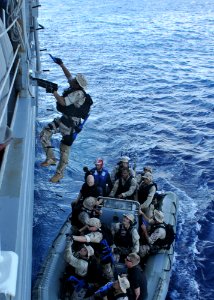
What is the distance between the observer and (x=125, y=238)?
820 cm

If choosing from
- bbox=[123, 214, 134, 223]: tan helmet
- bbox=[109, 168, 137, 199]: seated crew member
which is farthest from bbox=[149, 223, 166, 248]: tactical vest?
bbox=[109, 168, 137, 199]: seated crew member

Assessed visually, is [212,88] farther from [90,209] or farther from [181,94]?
[90,209]

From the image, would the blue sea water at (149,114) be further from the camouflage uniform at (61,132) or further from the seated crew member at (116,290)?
the seated crew member at (116,290)

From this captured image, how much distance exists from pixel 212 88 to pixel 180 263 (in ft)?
54.5

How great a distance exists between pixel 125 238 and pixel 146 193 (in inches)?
72.8

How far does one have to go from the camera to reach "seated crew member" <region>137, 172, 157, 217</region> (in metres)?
9.70

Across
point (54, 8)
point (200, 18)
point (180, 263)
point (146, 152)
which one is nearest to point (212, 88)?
point (146, 152)

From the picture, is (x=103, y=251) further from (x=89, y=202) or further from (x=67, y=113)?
(x=67, y=113)

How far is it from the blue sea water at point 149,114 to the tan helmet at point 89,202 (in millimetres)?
2624

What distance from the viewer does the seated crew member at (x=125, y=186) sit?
32.1 ft

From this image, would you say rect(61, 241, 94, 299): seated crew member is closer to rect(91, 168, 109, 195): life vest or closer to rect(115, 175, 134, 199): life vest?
rect(91, 168, 109, 195): life vest

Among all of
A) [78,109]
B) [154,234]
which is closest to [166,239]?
[154,234]

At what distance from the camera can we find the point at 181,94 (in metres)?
24.3

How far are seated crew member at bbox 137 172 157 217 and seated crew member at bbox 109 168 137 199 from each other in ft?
0.61
